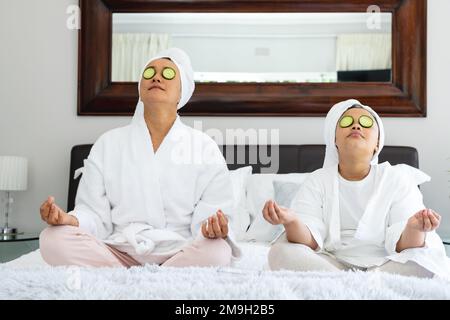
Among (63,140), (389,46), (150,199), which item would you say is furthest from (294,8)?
(150,199)

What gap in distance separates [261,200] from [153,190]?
88 centimetres

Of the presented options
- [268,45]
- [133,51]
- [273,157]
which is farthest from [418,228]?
[133,51]

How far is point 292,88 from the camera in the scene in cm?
326

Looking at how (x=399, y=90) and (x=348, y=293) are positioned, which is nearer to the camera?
(x=348, y=293)

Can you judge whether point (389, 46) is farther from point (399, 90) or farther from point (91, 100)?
point (91, 100)

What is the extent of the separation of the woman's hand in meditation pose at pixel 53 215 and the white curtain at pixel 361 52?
190 centimetres

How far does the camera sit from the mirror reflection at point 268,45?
325 centimetres

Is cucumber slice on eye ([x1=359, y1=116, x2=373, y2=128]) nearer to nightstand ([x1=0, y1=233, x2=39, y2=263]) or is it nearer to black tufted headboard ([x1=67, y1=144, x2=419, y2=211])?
black tufted headboard ([x1=67, y1=144, x2=419, y2=211])

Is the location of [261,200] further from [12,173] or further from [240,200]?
[12,173]

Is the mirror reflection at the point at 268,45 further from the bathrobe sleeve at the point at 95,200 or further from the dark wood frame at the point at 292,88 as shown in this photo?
the bathrobe sleeve at the point at 95,200

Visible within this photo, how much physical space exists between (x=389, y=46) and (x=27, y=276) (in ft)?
8.27

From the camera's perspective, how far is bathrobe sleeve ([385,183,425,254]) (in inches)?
73.7

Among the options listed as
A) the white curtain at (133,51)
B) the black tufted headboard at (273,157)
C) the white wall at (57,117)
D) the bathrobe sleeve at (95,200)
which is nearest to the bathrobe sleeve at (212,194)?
the bathrobe sleeve at (95,200)
